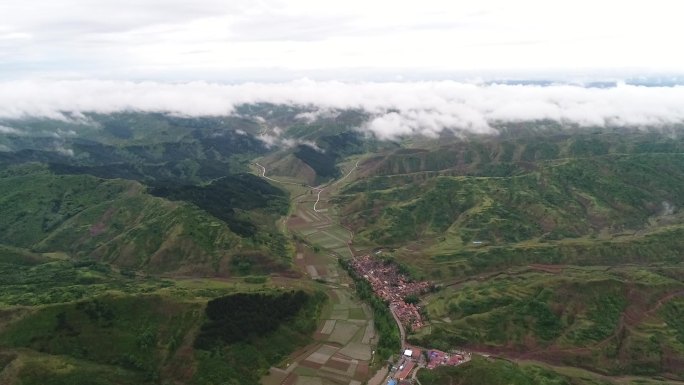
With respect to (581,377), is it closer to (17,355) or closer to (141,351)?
(141,351)

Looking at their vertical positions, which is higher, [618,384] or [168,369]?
[168,369]

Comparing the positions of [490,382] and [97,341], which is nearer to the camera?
[490,382]

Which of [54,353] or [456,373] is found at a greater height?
[54,353]

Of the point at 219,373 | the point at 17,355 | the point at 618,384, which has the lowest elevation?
the point at 618,384

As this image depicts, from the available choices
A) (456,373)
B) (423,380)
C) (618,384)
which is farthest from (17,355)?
(618,384)

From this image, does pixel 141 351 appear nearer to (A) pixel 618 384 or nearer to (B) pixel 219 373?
(B) pixel 219 373

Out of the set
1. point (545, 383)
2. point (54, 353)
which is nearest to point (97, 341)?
point (54, 353)

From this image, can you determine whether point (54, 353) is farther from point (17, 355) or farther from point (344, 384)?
point (344, 384)

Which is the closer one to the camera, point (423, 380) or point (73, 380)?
point (73, 380)

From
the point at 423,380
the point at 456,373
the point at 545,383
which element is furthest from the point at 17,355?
the point at 545,383
